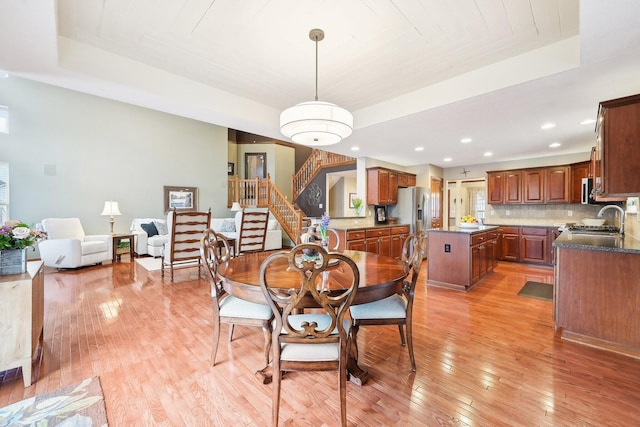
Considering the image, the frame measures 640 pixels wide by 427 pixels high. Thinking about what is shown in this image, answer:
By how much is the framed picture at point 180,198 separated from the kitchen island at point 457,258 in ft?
23.9

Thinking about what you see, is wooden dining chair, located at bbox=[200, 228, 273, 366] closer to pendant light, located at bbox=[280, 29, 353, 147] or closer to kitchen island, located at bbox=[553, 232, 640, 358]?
pendant light, located at bbox=[280, 29, 353, 147]

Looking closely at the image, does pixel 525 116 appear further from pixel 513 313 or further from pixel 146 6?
pixel 146 6

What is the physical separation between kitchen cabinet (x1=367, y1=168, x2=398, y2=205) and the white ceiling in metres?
2.49

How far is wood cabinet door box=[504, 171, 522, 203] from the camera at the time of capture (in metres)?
6.18

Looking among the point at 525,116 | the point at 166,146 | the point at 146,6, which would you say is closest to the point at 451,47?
the point at 525,116

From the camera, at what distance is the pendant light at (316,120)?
2.28m

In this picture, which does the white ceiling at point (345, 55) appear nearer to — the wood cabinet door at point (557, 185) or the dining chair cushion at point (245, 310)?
the dining chair cushion at point (245, 310)

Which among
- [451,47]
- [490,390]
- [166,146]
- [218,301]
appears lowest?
[490,390]

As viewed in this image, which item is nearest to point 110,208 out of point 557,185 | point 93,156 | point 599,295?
point 93,156

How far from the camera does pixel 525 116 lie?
3445 mm

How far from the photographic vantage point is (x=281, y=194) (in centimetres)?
854

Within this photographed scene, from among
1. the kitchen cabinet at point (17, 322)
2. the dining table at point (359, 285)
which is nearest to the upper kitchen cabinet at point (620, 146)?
the dining table at point (359, 285)

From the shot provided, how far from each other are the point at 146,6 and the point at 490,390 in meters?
3.59

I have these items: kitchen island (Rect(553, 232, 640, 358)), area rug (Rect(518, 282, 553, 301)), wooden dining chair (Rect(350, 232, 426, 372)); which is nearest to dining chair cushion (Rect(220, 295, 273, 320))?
wooden dining chair (Rect(350, 232, 426, 372))
